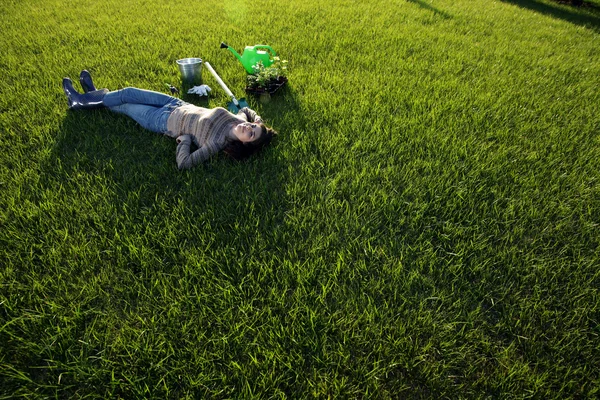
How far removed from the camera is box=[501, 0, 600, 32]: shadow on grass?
756 centimetres

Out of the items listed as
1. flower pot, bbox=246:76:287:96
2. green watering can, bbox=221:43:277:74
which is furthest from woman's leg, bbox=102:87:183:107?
green watering can, bbox=221:43:277:74

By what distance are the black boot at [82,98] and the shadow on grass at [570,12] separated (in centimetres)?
983

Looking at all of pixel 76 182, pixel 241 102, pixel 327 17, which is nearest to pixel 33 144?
pixel 76 182

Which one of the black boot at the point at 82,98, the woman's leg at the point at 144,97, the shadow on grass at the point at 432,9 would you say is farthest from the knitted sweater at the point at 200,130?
the shadow on grass at the point at 432,9

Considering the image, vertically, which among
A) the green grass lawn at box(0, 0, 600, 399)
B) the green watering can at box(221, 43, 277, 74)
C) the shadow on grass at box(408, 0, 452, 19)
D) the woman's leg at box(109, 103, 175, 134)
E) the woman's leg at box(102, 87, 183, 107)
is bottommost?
the green grass lawn at box(0, 0, 600, 399)

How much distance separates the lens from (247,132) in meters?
2.43

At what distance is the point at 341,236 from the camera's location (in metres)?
2.00

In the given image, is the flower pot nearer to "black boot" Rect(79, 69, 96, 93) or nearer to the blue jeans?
the blue jeans

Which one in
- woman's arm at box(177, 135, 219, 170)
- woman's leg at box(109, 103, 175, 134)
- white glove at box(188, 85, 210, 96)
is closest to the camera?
woman's arm at box(177, 135, 219, 170)

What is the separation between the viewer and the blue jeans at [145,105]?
110 inches

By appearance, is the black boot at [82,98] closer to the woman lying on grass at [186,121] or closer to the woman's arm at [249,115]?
the woman lying on grass at [186,121]

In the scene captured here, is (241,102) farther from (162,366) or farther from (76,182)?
(162,366)

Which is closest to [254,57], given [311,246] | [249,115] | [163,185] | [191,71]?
[191,71]

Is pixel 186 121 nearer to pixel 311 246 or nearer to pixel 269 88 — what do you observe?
pixel 269 88
